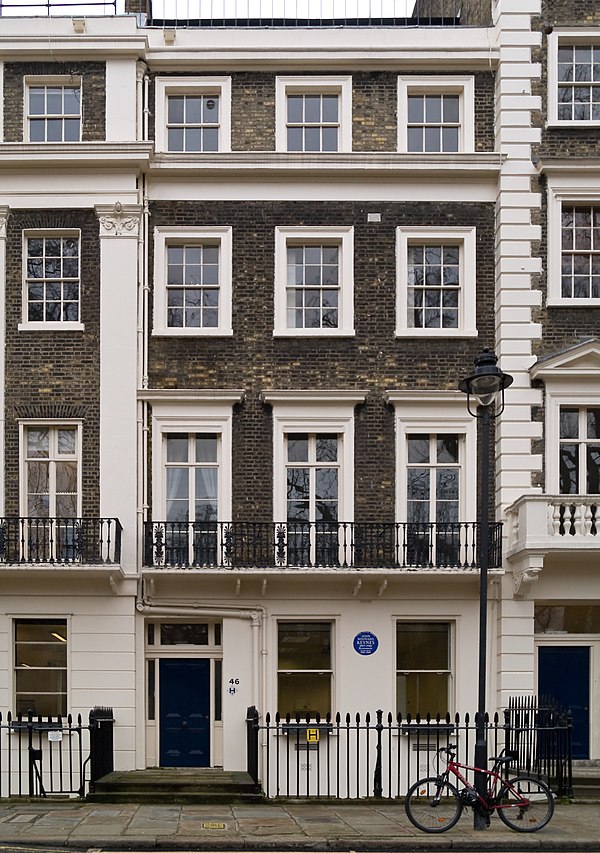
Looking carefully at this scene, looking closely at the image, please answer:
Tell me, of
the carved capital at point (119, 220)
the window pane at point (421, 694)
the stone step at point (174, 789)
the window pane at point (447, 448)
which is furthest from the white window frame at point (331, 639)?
the carved capital at point (119, 220)

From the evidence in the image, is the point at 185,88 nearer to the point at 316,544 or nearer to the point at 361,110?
the point at 361,110

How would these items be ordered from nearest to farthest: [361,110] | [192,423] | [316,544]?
[316,544] → [192,423] → [361,110]

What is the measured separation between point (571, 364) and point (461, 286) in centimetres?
236

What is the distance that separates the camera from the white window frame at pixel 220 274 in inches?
819

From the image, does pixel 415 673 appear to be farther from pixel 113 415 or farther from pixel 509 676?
pixel 113 415

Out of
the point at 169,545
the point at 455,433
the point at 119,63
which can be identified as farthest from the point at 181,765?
the point at 119,63

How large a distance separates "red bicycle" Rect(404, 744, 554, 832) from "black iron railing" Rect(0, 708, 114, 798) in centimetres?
587

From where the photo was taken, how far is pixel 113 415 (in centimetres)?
2044

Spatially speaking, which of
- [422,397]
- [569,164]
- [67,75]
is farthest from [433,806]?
[67,75]

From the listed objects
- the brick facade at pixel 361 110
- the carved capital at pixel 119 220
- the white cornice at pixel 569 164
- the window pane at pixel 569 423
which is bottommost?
the window pane at pixel 569 423

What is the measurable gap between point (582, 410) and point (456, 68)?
21.1ft

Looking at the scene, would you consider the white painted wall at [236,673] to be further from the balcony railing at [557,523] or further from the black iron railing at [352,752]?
the balcony railing at [557,523]

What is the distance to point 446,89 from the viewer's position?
69.9ft

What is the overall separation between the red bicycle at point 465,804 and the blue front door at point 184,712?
22.4 ft
